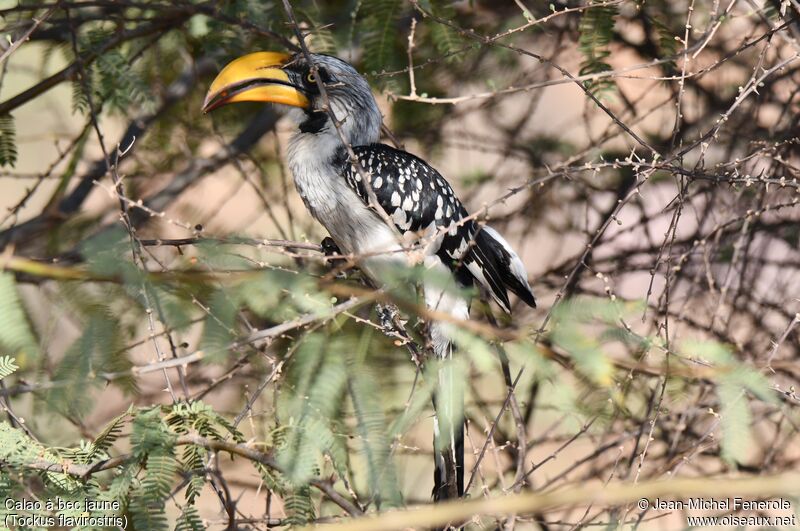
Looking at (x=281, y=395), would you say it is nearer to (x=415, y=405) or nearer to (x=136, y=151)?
(x=415, y=405)

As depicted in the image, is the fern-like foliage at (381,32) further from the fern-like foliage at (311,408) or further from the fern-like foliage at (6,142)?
the fern-like foliage at (311,408)

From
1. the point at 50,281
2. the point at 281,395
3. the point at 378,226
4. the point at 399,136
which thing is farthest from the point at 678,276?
the point at 50,281

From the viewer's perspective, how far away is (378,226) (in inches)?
118

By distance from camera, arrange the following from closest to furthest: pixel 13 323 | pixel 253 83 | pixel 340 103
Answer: pixel 13 323, pixel 253 83, pixel 340 103

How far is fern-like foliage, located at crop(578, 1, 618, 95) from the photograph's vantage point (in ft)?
9.23

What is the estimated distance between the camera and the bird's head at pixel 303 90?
9.55ft

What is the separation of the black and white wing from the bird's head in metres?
0.21

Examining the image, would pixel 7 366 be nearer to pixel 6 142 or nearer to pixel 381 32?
pixel 6 142

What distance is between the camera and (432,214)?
3115 millimetres

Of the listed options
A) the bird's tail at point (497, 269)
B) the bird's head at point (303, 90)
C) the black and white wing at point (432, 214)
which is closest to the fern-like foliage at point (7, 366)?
the bird's head at point (303, 90)

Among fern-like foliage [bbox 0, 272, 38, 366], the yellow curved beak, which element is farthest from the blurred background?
the yellow curved beak

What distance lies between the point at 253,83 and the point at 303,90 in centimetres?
20

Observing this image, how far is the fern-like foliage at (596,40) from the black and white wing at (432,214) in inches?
23.9

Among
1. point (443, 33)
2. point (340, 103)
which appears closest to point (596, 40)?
point (443, 33)
